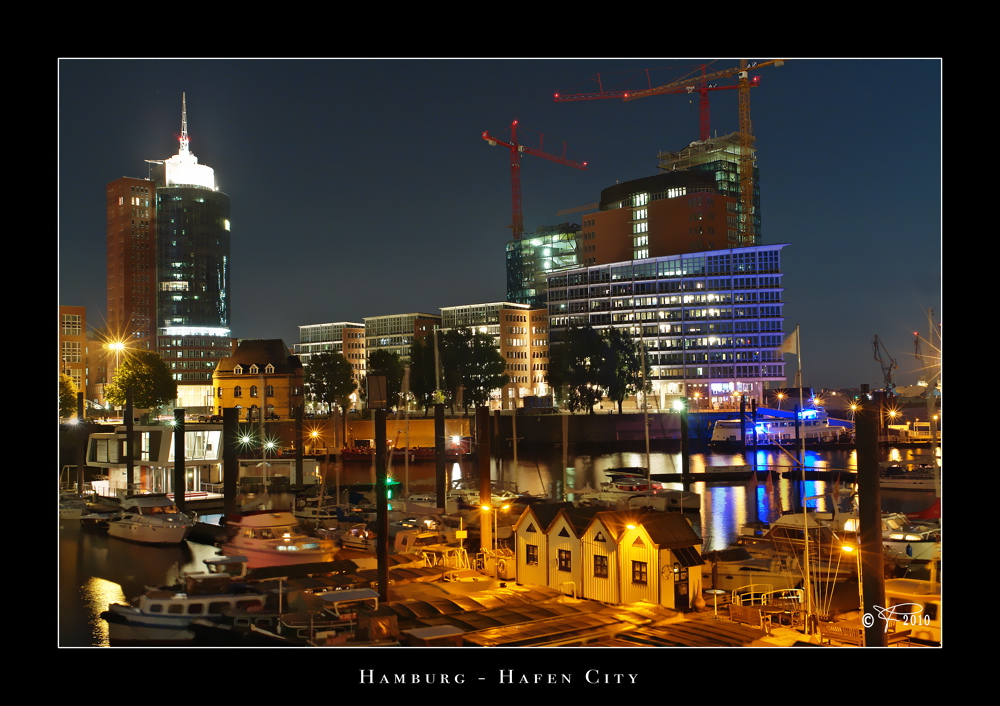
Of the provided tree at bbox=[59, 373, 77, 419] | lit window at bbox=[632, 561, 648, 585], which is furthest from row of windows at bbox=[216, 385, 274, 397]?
lit window at bbox=[632, 561, 648, 585]

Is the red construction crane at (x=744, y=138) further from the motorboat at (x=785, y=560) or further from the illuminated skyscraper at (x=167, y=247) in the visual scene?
the motorboat at (x=785, y=560)

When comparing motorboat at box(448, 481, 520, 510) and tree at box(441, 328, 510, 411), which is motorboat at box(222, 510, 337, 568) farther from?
tree at box(441, 328, 510, 411)

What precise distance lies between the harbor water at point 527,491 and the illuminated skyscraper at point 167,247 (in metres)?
79.4

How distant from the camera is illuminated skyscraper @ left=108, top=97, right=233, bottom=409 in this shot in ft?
425

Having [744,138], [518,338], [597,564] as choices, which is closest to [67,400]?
[597,564]

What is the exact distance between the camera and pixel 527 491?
42.9 metres

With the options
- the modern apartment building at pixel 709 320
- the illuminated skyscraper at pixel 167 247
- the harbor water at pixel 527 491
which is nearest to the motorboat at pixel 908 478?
the harbor water at pixel 527 491

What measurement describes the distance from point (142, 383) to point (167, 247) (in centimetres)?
7505

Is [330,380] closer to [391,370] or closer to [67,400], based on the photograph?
[391,370]

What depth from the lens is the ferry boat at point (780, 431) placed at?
237 ft

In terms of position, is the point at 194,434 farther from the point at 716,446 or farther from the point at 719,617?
the point at 716,446

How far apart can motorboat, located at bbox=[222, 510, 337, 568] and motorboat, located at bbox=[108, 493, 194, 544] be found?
2122 mm

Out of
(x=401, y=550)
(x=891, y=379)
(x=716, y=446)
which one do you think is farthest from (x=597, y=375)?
(x=401, y=550)

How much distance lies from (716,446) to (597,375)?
18889 mm
